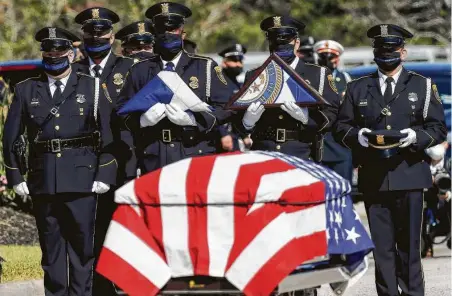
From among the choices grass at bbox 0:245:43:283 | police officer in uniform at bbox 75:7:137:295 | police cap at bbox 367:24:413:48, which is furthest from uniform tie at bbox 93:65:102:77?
police cap at bbox 367:24:413:48

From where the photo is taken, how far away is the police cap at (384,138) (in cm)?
1055

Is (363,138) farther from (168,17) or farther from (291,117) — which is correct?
(168,17)

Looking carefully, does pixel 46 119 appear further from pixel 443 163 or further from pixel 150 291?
pixel 443 163

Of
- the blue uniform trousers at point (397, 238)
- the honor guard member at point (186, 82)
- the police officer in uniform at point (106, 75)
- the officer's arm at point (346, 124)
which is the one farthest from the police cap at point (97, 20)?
the blue uniform trousers at point (397, 238)

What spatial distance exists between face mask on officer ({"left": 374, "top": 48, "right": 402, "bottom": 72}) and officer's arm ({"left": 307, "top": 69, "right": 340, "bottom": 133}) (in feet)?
1.64

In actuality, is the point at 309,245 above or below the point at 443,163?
above

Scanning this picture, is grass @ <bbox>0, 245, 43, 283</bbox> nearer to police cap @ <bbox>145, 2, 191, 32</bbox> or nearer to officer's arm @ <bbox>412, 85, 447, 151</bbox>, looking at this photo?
police cap @ <bbox>145, 2, 191, 32</bbox>

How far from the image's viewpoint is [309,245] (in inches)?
320

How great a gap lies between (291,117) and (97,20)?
6.13 feet

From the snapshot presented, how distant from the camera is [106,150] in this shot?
10648mm

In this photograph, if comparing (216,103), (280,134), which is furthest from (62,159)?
(280,134)

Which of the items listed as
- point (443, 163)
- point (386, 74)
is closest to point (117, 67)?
point (386, 74)

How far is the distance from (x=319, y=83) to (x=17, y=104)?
230cm

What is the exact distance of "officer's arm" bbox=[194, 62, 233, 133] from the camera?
10.5 metres
